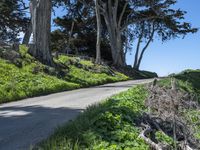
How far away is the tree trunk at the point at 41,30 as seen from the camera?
27484 mm

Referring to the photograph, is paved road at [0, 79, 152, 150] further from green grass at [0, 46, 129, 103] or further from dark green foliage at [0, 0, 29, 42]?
dark green foliage at [0, 0, 29, 42]

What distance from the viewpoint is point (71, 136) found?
29.3ft

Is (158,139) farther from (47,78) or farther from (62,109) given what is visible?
(47,78)

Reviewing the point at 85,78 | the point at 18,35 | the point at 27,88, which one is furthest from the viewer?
the point at 18,35

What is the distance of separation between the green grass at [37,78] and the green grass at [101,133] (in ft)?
27.5

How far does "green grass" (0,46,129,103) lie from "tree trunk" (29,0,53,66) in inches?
28.6

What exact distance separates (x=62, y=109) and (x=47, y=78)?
9.49 meters

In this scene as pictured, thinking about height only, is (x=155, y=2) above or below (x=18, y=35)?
above

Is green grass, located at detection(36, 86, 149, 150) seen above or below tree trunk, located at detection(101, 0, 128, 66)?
below

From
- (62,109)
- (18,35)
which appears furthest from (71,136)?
(18,35)

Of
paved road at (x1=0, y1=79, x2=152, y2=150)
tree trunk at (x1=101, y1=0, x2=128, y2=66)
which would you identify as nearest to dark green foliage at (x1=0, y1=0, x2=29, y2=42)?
tree trunk at (x1=101, y1=0, x2=128, y2=66)

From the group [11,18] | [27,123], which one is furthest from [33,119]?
[11,18]

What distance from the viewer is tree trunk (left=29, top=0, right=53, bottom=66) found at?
2748 centimetres

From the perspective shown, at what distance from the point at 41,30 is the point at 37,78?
520 centimetres
